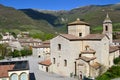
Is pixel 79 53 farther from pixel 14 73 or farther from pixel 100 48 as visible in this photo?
pixel 14 73

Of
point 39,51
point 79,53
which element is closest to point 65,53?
point 79,53

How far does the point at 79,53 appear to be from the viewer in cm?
4144

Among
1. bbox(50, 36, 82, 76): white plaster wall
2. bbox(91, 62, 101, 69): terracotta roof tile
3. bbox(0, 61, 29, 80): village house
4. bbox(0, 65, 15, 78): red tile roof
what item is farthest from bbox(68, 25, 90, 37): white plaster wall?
bbox(0, 65, 15, 78): red tile roof

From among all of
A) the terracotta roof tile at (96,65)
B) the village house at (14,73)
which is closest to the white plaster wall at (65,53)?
the terracotta roof tile at (96,65)

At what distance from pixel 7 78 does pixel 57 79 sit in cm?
926

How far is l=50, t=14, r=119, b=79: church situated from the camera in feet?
127

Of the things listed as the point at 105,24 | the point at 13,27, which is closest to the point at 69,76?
the point at 105,24

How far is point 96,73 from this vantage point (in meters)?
38.5

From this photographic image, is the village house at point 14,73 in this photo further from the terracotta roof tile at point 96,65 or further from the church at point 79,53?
the terracotta roof tile at point 96,65

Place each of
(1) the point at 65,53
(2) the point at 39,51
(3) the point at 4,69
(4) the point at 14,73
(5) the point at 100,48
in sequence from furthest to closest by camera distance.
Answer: (2) the point at 39,51
(1) the point at 65,53
(5) the point at 100,48
(3) the point at 4,69
(4) the point at 14,73

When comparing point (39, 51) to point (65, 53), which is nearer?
point (65, 53)

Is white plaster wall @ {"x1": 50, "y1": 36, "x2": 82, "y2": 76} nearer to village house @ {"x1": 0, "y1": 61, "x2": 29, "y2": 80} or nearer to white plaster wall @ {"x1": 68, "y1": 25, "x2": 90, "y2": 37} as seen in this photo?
white plaster wall @ {"x1": 68, "y1": 25, "x2": 90, "y2": 37}

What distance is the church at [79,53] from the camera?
1527 inches

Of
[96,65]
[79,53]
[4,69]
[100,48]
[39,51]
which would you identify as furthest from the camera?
[39,51]
